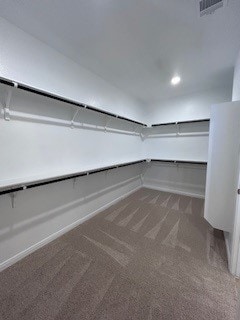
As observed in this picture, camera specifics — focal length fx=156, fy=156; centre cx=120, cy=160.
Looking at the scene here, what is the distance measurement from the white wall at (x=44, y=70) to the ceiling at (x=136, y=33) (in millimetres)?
98

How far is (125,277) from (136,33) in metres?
2.63

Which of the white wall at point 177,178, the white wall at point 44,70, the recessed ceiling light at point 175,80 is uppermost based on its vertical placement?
the recessed ceiling light at point 175,80

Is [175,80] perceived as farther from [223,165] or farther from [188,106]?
[223,165]

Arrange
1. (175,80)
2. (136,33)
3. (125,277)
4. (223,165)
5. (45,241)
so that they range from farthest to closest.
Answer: (175,80), (45,241), (223,165), (136,33), (125,277)

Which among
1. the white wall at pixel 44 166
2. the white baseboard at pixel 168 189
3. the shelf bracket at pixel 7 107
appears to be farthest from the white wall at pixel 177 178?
the shelf bracket at pixel 7 107

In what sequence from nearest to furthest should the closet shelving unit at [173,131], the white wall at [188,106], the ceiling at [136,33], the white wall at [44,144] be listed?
the ceiling at [136,33] < the white wall at [44,144] < the white wall at [188,106] < the closet shelving unit at [173,131]

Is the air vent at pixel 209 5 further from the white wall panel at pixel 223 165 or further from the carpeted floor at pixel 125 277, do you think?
the carpeted floor at pixel 125 277

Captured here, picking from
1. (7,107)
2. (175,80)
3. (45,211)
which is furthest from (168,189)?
(7,107)

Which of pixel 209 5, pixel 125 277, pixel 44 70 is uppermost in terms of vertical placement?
pixel 209 5

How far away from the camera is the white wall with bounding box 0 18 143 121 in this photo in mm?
1640

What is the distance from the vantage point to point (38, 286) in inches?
57.9

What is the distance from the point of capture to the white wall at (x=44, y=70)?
164 cm

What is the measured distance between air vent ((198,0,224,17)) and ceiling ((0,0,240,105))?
6cm

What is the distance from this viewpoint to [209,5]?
54.0 inches
